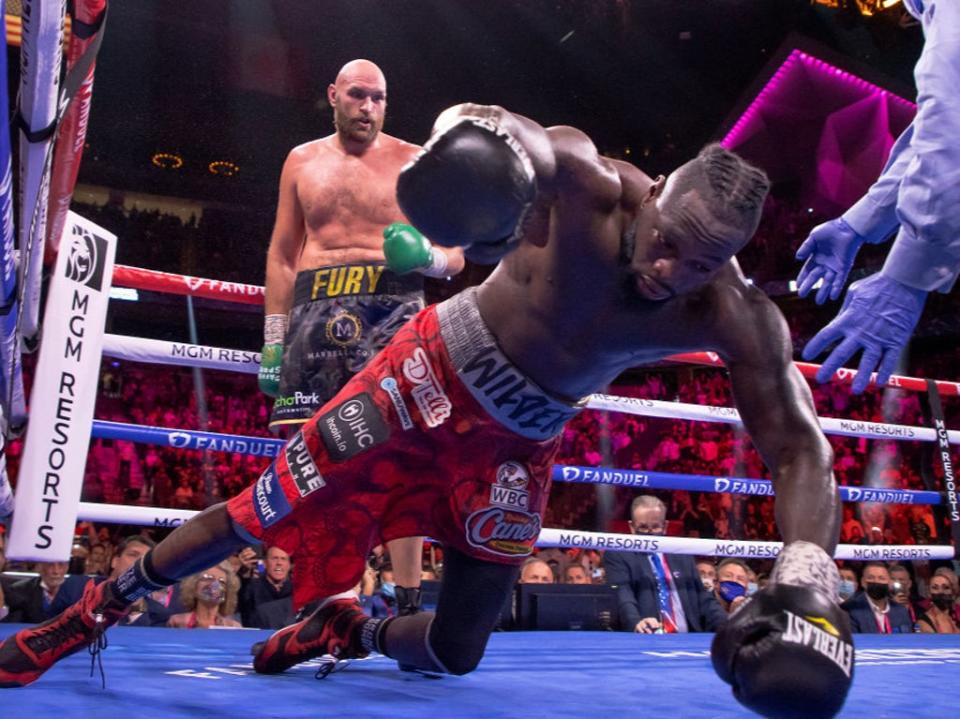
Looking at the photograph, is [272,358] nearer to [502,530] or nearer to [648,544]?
[502,530]

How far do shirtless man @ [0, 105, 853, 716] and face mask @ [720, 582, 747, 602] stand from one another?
2.17 meters

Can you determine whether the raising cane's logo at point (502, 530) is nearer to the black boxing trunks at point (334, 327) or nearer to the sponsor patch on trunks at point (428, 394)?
the sponsor patch on trunks at point (428, 394)

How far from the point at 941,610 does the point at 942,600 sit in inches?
2.3

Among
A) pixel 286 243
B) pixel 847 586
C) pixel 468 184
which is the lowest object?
pixel 847 586

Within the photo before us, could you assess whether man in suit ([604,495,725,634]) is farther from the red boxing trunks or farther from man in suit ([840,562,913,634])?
the red boxing trunks

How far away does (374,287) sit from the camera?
7.07 ft

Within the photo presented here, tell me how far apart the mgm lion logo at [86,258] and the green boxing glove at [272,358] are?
41cm

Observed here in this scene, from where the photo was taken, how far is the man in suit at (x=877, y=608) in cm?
356

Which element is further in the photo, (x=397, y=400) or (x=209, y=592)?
(x=209, y=592)

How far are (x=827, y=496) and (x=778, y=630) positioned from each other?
371 mm

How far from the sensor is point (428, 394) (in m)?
1.55

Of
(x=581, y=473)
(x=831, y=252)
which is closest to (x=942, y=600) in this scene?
(x=581, y=473)

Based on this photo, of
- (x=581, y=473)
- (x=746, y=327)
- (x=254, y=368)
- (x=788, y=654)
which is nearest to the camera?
(x=788, y=654)

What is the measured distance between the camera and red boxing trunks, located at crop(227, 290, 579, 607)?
4.98ft
